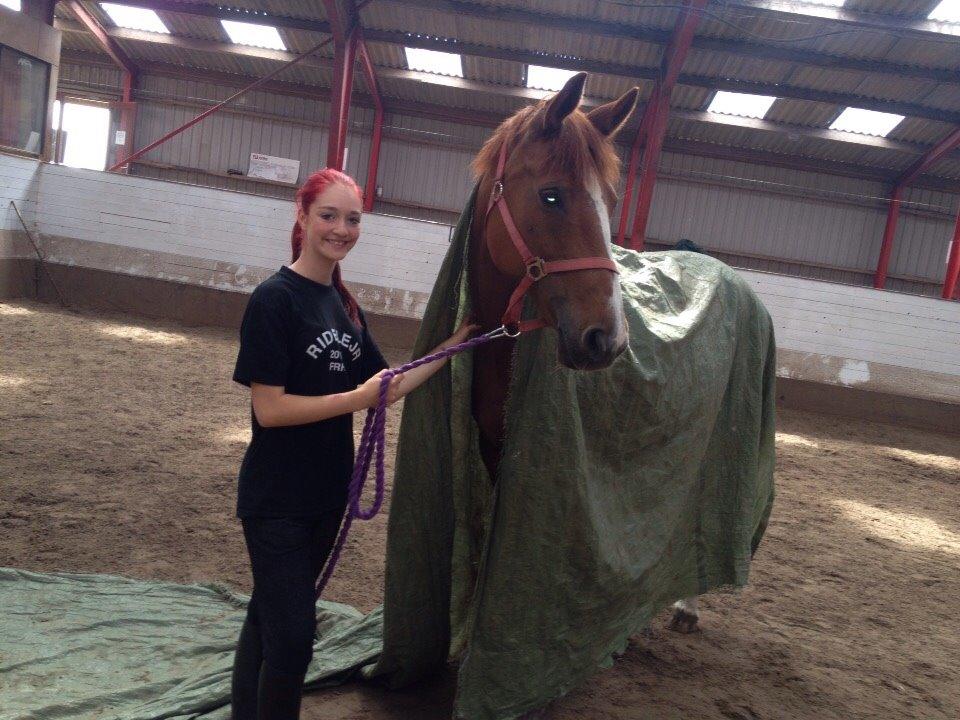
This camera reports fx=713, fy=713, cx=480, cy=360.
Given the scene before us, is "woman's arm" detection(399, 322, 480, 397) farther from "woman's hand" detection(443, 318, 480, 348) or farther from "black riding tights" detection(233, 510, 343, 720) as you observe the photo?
"black riding tights" detection(233, 510, 343, 720)

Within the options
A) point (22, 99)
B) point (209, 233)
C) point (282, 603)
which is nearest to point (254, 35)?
point (22, 99)

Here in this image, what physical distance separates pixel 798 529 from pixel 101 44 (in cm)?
1362

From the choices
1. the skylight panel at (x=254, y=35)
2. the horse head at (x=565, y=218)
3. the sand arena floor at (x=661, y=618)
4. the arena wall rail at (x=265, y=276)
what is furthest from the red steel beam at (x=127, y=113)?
the horse head at (x=565, y=218)

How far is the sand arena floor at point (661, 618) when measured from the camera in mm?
2123

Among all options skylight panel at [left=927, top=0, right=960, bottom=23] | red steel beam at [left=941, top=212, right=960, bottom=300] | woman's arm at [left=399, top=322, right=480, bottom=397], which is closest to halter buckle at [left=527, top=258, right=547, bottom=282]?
woman's arm at [left=399, top=322, right=480, bottom=397]

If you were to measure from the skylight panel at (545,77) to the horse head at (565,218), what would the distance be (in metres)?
10.0

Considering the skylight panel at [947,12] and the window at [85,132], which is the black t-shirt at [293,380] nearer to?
the skylight panel at [947,12]

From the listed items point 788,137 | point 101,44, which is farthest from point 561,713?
point 101,44

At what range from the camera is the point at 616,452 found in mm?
1769

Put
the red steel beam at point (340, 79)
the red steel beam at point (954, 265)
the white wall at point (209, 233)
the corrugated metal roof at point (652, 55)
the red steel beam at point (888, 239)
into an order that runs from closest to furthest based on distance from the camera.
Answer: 1. the white wall at point (209, 233)
2. the corrugated metal roof at point (652, 55)
3. the red steel beam at point (340, 79)
4. the red steel beam at point (954, 265)
5. the red steel beam at point (888, 239)

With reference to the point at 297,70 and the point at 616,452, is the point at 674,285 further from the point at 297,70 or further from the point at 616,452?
the point at 297,70

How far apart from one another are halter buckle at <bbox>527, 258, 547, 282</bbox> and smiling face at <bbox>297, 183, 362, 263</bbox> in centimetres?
36

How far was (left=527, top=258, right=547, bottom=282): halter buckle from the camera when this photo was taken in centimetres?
144

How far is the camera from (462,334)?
1.63 metres
